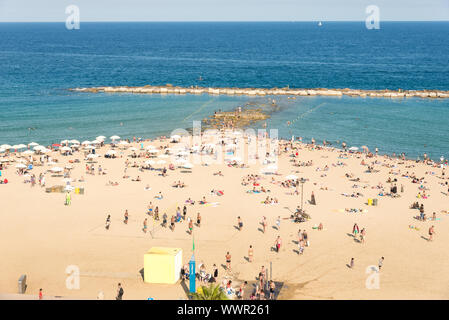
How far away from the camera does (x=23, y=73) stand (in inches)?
4094

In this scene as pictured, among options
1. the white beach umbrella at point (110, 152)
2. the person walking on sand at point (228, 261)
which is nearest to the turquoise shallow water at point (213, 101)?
the white beach umbrella at point (110, 152)

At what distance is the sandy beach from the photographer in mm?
22484

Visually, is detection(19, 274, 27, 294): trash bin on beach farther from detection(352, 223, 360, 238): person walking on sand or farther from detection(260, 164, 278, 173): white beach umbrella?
detection(260, 164, 278, 173): white beach umbrella

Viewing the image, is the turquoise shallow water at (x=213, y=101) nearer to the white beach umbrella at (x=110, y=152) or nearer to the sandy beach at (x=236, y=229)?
the white beach umbrella at (x=110, y=152)

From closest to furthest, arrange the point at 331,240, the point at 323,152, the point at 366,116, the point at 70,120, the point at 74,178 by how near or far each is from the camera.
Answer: the point at 331,240, the point at 74,178, the point at 323,152, the point at 70,120, the point at 366,116

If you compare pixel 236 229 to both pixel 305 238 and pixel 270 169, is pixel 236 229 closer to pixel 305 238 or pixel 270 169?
pixel 305 238

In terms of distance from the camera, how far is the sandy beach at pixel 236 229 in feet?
73.8

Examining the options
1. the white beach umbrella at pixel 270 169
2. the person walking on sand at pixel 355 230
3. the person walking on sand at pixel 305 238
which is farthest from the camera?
the white beach umbrella at pixel 270 169

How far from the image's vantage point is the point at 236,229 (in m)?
28.6

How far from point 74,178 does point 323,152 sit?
2249 cm

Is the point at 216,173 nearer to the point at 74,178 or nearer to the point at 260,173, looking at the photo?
the point at 260,173

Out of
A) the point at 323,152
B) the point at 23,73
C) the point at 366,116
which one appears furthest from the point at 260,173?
the point at 23,73

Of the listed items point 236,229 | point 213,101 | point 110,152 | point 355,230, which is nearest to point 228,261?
point 236,229

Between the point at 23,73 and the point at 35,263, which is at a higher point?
the point at 23,73
